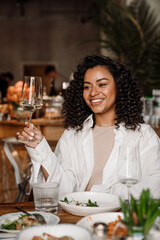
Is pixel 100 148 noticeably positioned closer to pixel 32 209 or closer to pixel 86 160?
pixel 86 160

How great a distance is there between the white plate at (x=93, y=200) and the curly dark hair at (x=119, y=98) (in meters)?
0.58

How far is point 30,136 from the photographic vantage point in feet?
5.03

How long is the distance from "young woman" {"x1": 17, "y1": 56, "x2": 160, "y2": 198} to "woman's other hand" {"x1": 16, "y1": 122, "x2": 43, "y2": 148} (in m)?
0.07

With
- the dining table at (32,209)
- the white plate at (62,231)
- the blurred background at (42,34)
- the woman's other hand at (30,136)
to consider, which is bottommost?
the dining table at (32,209)

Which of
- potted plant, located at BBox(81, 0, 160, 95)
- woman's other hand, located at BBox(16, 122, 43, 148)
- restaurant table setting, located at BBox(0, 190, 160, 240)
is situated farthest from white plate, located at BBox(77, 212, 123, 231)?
potted plant, located at BBox(81, 0, 160, 95)

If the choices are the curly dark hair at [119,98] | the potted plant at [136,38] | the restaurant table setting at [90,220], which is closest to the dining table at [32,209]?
the restaurant table setting at [90,220]

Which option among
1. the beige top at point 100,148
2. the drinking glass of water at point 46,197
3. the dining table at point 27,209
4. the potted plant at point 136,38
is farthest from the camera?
the potted plant at point 136,38

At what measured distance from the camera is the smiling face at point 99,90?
1938 millimetres

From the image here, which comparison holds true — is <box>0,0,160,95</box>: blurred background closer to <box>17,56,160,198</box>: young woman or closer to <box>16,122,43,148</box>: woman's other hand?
<box>17,56,160,198</box>: young woman

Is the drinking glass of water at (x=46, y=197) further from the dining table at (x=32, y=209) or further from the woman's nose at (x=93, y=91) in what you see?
the woman's nose at (x=93, y=91)

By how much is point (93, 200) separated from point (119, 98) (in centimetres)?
77

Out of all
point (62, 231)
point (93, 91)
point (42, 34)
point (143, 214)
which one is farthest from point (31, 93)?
point (42, 34)

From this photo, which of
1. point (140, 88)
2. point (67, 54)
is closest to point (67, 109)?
point (140, 88)

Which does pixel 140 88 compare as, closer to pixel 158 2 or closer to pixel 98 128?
pixel 98 128
